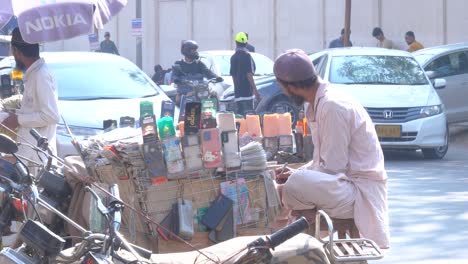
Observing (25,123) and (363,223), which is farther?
(25,123)

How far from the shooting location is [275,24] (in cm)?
2981

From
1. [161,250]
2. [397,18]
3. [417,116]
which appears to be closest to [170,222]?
[161,250]

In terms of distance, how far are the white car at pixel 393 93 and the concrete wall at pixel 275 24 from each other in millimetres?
9460

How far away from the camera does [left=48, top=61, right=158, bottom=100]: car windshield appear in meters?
10.8

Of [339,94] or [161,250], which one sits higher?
[339,94]

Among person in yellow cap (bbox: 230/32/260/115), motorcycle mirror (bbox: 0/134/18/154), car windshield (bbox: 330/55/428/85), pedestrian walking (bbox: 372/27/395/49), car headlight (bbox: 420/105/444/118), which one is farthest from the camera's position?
pedestrian walking (bbox: 372/27/395/49)

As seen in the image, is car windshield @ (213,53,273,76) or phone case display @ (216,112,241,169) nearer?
phone case display @ (216,112,241,169)

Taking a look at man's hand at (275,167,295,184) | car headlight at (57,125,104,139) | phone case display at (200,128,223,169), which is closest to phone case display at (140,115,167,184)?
phone case display at (200,128,223,169)

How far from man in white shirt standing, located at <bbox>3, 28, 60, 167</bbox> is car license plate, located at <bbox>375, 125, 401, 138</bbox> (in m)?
7.97

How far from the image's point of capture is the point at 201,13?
3206 cm

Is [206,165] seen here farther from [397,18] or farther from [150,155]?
[397,18]

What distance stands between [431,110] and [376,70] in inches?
52.6

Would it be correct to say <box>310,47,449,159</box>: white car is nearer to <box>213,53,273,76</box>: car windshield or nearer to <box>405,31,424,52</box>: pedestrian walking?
<box>213,53,273,76</box>: car windshield

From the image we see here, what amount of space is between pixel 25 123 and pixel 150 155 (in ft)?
4.79
